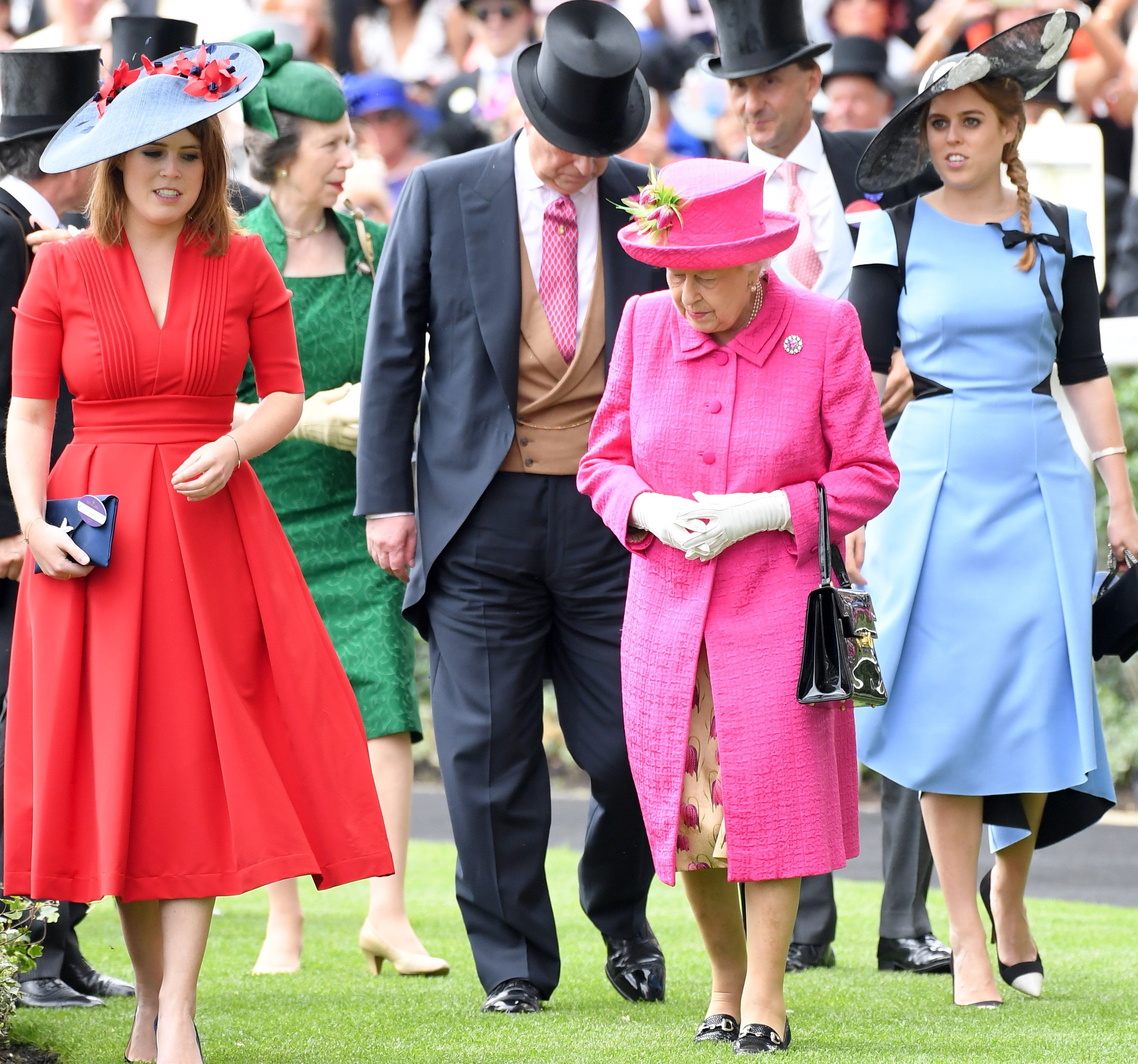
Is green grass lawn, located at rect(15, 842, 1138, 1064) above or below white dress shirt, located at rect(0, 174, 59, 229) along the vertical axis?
below

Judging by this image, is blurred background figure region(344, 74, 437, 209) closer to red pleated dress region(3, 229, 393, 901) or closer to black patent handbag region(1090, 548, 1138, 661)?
black patent handbag region(1090, 548, 1138, 661)

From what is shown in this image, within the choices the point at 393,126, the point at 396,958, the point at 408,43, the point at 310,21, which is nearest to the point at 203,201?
the point at 396,958

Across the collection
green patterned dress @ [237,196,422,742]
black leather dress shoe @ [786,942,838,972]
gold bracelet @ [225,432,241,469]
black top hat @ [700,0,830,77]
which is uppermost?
black top hat @ [700,0,830,77]

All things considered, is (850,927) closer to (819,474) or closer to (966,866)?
(966,866)

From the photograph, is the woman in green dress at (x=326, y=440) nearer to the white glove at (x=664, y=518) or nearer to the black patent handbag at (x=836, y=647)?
the white glove at (x=664, y=518)

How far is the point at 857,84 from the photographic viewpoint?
8.97 meters

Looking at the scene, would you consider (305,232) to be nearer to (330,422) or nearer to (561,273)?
(330,422)

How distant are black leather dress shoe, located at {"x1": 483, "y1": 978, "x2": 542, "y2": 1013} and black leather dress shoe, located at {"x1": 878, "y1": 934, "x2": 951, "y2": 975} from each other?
3.97 ft

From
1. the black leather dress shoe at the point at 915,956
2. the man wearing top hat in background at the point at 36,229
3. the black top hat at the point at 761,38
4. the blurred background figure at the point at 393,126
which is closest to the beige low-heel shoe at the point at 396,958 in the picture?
the man wearing top hat in background at the point at 36,229

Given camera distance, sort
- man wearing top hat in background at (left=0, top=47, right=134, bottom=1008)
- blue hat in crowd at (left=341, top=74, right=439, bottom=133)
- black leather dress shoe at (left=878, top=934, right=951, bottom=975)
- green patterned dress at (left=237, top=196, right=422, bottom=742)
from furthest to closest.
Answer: blue hat in crowd at (left=341, top=74, right=439, bottom=133) < green patterned dress at (left=237, top=196, right=422, bottom=742) < black leather dress shoe at (left=878, top=934, right=951, bottom=975) < man wearing top hat in background at (left=0, top=47, right=134, bottom=1008)

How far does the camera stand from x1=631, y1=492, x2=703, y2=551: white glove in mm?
4129

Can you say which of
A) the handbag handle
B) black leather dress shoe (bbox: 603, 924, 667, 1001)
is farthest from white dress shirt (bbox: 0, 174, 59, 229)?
black leather dress shoe (bbox: 603, 924, 667, 1001)

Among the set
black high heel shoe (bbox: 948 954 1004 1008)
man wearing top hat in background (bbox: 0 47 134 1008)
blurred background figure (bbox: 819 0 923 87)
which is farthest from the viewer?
blurred background figure (bbox: 819 0 923 87)

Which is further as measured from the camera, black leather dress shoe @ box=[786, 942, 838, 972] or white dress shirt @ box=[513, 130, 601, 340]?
black leather dress shoe @ box=[786, 942, 838, 972]
